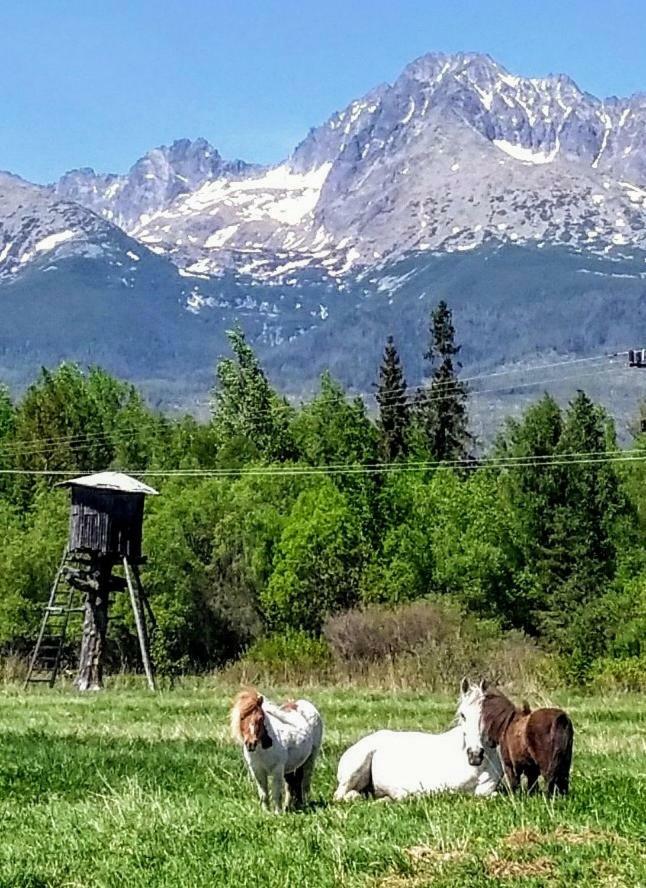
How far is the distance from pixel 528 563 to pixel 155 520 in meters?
25.3

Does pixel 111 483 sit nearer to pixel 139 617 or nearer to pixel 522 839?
pixel 139 617

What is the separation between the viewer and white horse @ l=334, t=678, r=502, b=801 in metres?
14.3

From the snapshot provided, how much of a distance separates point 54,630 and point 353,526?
1725 centimetres

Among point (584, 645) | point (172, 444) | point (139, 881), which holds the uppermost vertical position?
point (172, 444)

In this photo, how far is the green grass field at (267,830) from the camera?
1027 centimetres

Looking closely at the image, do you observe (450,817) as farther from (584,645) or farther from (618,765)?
(584,645)

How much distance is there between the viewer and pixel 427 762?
49.3ft

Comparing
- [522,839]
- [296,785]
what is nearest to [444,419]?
[296,785]

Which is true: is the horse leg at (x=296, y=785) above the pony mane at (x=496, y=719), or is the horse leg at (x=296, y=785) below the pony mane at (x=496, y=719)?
below

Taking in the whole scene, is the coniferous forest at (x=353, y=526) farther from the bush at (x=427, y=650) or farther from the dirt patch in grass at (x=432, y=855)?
the dirt patch in grass at (x=432, y=855)

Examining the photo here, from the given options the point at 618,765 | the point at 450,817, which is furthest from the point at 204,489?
the point at 450,817

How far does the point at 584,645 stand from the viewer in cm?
7131

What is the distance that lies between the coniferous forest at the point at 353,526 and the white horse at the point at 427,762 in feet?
113

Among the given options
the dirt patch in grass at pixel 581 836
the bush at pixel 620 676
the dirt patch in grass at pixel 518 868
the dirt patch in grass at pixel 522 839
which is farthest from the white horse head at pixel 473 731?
the bush at pixel 620 676
